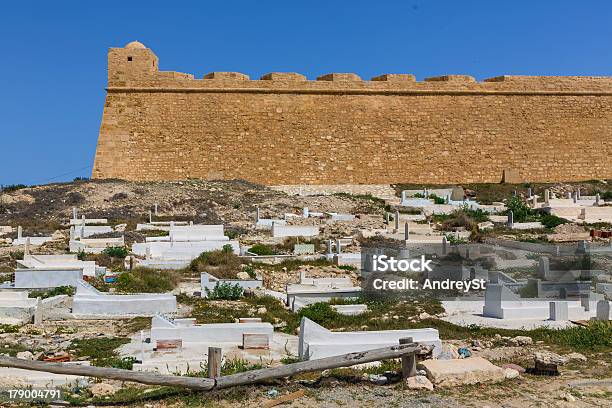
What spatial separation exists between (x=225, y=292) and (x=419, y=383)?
5.67m

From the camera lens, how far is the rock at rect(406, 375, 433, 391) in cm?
549

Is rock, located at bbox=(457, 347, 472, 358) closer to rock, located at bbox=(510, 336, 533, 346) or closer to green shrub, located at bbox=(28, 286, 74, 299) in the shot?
rock, located at bbox=(510, 336, 533, 346)

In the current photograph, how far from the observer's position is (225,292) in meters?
10.8

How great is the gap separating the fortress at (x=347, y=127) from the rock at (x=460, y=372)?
18.7 metres

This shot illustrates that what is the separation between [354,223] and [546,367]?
1202 centimetres

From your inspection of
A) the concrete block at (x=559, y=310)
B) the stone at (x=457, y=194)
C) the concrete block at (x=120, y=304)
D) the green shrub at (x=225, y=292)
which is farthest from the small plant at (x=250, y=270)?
the stone at (x=457, y=194)

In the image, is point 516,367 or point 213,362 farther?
point 516,367

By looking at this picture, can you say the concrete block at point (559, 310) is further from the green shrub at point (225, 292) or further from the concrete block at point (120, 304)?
the concrete block at point (120, 304)

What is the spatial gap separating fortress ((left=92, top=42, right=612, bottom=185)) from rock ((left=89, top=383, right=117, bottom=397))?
18225 mm

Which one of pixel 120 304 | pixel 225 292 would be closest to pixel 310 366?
pixel 120 304

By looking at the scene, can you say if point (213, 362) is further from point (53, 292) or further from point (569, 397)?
point (53, 292)

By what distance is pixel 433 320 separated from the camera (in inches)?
338

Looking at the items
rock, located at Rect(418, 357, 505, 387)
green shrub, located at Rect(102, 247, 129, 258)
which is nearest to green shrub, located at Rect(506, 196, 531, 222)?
green shrub, located at Rect(102, 247, 129, 258)

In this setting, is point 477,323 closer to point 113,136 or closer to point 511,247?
point 511,247
